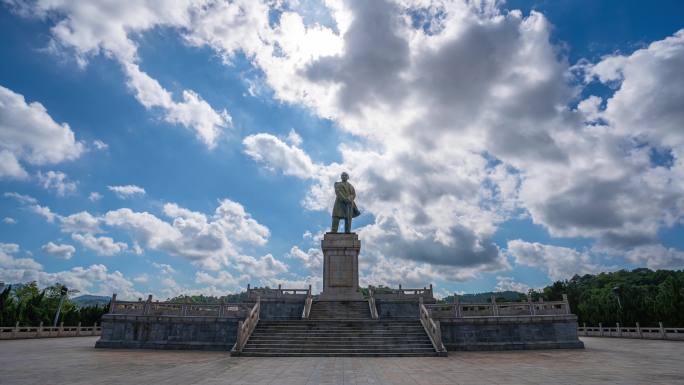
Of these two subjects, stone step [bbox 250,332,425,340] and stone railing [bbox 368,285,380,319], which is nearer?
stone step [bbox 250,332,425,340]

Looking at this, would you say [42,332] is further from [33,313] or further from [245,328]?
[245,328]

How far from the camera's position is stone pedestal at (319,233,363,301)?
93.1 ft

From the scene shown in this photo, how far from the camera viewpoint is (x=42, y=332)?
31.9 metres

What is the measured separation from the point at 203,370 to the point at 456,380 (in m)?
7.69

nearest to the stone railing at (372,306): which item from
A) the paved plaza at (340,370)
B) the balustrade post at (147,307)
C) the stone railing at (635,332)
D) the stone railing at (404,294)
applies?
the stone railing at (404,294)

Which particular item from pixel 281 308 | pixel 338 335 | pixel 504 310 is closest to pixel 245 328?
pixel 338 335

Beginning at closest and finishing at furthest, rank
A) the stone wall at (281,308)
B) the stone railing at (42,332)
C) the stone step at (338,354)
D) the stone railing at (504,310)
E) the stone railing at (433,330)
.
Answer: the stone step at (338,354), the stone railing at (433,330), the stone railing at (504,310), the stone wall at (281,308), the stone railing at (42,332)

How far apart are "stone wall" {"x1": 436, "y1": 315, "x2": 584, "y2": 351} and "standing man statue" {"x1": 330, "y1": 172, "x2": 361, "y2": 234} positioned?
40.4 feet

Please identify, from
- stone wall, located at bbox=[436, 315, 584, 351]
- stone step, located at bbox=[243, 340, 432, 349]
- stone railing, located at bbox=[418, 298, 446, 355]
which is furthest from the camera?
stone wall, located at bbox=[436, 315, 584, 351]

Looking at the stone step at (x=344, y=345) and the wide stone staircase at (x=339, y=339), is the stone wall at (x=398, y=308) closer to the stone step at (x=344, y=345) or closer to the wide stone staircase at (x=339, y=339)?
the wide stone staircase at (x=339, y=339)

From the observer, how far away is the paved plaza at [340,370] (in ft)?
34.3

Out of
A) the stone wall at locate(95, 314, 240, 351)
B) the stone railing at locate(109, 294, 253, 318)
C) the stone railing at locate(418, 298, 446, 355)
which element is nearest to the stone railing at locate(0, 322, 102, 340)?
the stone wall at locate(95, 314, 240, 351)

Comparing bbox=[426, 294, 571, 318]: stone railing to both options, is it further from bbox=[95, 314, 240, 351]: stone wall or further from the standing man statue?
the standing man statue

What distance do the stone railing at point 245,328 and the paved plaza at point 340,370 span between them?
43.3 inches
